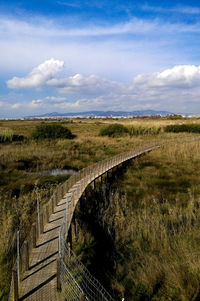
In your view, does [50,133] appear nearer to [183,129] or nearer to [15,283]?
[183,129]

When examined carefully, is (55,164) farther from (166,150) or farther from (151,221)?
(151,221)

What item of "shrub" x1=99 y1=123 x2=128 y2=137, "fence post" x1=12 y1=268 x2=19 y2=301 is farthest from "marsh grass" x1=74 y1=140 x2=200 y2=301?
"shrub" x1=99 y1=123 x2=128 y2=137

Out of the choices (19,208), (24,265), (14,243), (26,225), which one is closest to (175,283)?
(24,265)

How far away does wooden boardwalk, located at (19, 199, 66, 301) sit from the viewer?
6155 mm

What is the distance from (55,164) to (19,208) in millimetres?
15678

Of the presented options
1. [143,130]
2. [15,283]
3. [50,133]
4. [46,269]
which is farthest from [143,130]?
[15,283]

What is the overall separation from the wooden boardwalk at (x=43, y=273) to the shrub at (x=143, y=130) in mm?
47812

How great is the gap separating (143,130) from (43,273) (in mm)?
51536

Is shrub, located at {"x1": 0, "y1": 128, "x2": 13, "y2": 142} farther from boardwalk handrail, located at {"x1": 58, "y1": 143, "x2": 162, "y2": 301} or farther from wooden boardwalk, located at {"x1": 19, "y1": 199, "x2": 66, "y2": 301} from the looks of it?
wooden boardwalk, located at {"x1": 19, "y1": 199, "x2": 66, "y2": 301}

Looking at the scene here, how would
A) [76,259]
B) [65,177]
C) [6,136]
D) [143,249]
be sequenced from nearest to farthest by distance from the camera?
[76,259] → [143,249] → [65,177] → [6,136]

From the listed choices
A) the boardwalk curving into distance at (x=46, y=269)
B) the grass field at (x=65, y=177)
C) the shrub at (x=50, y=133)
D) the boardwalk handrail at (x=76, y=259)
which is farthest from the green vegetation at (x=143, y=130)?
the boardwalk curving into distance at (x=46, y=269)

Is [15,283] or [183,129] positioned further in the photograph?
[183,129]

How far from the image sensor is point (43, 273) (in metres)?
6.96

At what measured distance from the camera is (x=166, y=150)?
35156 mm
